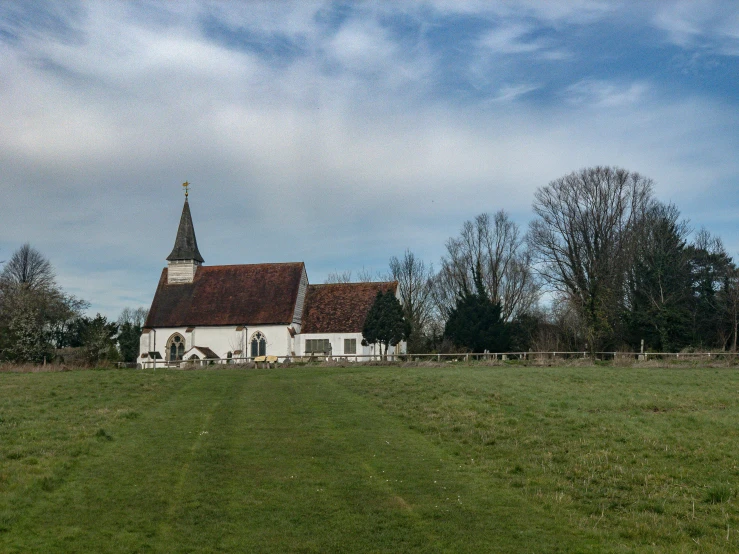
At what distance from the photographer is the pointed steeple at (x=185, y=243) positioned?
5669 centimetres

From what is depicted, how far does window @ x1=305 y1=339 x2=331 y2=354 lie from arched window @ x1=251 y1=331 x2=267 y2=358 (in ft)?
10.5

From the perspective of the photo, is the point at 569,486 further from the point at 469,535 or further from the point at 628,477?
the point at 469,535

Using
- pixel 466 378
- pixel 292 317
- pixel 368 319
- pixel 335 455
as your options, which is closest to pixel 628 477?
pixel 335 455

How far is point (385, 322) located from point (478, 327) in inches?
288

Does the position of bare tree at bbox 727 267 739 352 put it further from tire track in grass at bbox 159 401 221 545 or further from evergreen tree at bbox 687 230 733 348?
tire track in grass at bbox 159 401 221 545

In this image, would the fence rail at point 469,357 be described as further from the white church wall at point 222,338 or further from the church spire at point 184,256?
the church spire at point 184,256

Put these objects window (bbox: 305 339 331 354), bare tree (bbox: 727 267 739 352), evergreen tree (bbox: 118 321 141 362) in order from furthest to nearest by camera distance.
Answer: evergreen tree (bbox: 118 321 141 362) → window (bbox: 305 339 331 354) → bare tree (bbox: 727 267 739 352)

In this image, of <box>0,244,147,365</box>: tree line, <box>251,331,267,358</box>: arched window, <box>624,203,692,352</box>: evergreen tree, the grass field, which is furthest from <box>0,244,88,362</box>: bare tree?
<box>624,203,692,352</box>: evergreen tree

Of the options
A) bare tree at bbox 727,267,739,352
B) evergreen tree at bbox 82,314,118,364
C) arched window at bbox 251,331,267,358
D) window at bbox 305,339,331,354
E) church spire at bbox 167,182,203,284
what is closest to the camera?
evergreen tree at bbox 82,314,118,364

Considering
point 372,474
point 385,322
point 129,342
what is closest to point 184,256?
point 129,342

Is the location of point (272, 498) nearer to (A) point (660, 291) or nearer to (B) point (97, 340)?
(B) point (97, 340)

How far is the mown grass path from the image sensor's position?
775cm

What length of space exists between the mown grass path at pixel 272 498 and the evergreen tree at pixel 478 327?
113 ft

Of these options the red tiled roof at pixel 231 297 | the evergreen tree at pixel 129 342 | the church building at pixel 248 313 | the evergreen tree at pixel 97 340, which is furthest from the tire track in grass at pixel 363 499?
the evergreen tree at pixel 129 342
